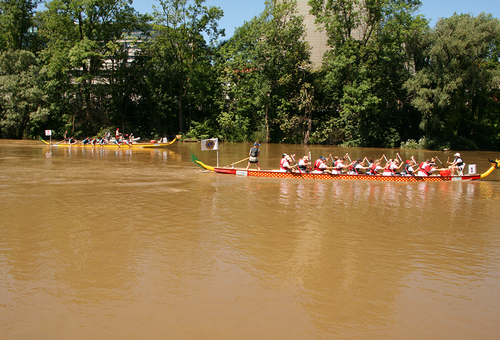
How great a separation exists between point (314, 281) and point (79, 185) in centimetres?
1155

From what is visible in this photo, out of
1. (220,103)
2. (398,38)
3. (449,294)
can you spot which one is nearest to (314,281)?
(449,294)

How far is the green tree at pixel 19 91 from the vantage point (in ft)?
137

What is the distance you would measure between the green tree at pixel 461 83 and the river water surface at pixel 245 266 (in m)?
22.2

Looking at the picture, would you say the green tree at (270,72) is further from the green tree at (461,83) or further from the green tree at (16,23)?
the green tree at (16,23)

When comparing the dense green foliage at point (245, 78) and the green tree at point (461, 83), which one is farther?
the dense green foliage at point (245, 78)

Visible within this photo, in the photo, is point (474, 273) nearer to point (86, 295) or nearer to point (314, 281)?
point (314, 281)

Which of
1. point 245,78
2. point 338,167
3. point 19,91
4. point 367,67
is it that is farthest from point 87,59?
point 338,167

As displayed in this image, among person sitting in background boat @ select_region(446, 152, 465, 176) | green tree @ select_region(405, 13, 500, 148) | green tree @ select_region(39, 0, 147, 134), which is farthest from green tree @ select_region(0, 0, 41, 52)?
person sitting in background boat @ select_region(446, 152, 465, 176)

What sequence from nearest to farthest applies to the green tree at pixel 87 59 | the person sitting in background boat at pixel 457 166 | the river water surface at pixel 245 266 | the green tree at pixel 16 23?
1. the river water surface at pixel 245 266
2. the person sitting in background boat at pixel 457 166
3. the green tree at pixel 87 59
4. the green tree at pixel 16 23

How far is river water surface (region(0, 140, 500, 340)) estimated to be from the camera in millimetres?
5383

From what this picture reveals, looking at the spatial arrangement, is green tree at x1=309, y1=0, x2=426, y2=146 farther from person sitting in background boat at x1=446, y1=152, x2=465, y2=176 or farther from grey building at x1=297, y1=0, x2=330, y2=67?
person sitting in background boat at x1=446, y1=152, x2=465, y2=176

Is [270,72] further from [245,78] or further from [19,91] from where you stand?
[19,91]

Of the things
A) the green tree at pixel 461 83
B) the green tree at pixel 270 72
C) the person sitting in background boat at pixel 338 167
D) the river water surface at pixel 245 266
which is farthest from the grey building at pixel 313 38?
the river water surface at pixel 245 266

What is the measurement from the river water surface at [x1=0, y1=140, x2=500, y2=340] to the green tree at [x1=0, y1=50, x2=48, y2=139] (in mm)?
33456
